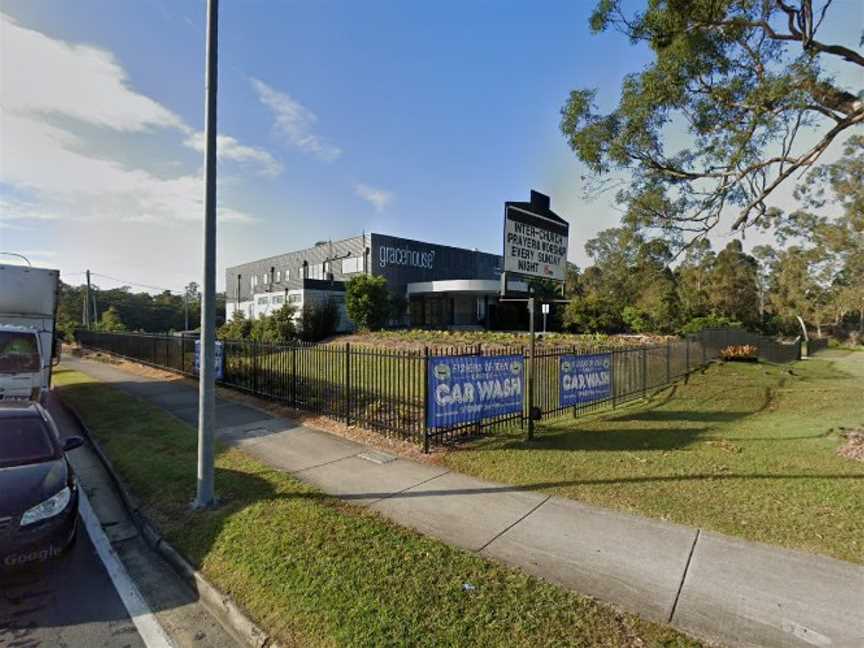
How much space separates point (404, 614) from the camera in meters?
2.92

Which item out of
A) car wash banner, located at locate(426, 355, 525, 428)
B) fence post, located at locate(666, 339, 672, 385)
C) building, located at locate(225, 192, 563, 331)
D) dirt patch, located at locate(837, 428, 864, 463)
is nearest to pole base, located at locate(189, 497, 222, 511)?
car wash banner, located at locate(426, 355, 525, 428)

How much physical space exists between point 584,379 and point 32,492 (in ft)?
31.3

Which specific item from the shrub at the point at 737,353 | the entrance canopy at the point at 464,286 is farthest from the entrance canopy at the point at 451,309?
the shrub at the point at 737,353

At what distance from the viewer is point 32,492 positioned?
12.3ft

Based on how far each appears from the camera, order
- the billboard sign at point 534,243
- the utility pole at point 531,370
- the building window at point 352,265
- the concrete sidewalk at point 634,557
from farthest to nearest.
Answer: the building window at point 352,265 → the utility pole at point 531,370 → the billboard sign at point 534,243 → the concrete sidewalk at point 634,557

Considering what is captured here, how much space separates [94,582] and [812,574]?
597 cm

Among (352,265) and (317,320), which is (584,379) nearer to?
(317,320)

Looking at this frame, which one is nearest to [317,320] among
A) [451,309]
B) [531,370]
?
[451,309]

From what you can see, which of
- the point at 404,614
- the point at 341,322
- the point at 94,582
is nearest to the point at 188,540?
the point at 94,582

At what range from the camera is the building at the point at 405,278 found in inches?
1358

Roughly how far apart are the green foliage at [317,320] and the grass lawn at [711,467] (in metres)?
23.1

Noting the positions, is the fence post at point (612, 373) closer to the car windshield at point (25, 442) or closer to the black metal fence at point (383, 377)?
the black metal fence at point (383, 377)

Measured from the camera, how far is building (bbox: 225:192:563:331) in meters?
34.5

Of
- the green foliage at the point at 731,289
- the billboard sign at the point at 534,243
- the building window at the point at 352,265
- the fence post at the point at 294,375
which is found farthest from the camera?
the green foliage at the point at 731,289
